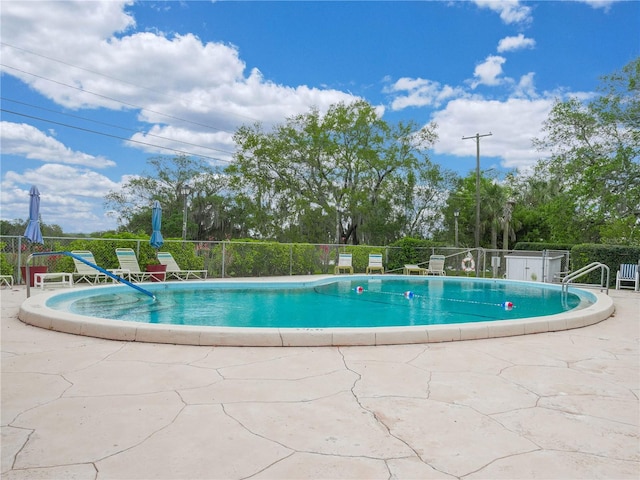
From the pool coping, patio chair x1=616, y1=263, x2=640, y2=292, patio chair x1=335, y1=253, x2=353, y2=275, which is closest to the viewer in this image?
the pool coping

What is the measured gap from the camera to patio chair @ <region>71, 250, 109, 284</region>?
35.5 feet

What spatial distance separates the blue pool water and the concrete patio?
8.92 feet

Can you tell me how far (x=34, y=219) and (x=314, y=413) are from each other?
976 centimetres

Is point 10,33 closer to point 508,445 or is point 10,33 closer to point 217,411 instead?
point 217,411

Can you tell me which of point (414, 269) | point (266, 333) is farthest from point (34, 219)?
point (414, 269)

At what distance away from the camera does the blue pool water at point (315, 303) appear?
7246mm

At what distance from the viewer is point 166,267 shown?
41.7 ft

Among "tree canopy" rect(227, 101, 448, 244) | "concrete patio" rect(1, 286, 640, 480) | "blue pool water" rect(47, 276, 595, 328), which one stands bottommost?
"blue pool water" rect(47, 276, 595, 328)

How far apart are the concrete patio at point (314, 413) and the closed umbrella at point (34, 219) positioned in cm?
621

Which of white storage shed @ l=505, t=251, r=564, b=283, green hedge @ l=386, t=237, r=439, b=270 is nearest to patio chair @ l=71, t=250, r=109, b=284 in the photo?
green hedge @ l=386, t=237, r=439, b=270

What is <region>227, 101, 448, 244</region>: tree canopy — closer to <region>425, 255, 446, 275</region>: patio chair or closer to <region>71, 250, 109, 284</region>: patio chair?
<region>425, 255, 446, 275</region>: patio chair

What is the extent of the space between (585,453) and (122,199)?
36868 mm

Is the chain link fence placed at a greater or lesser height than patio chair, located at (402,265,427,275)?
greater

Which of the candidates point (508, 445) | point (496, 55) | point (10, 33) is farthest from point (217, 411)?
point (496, 55)
